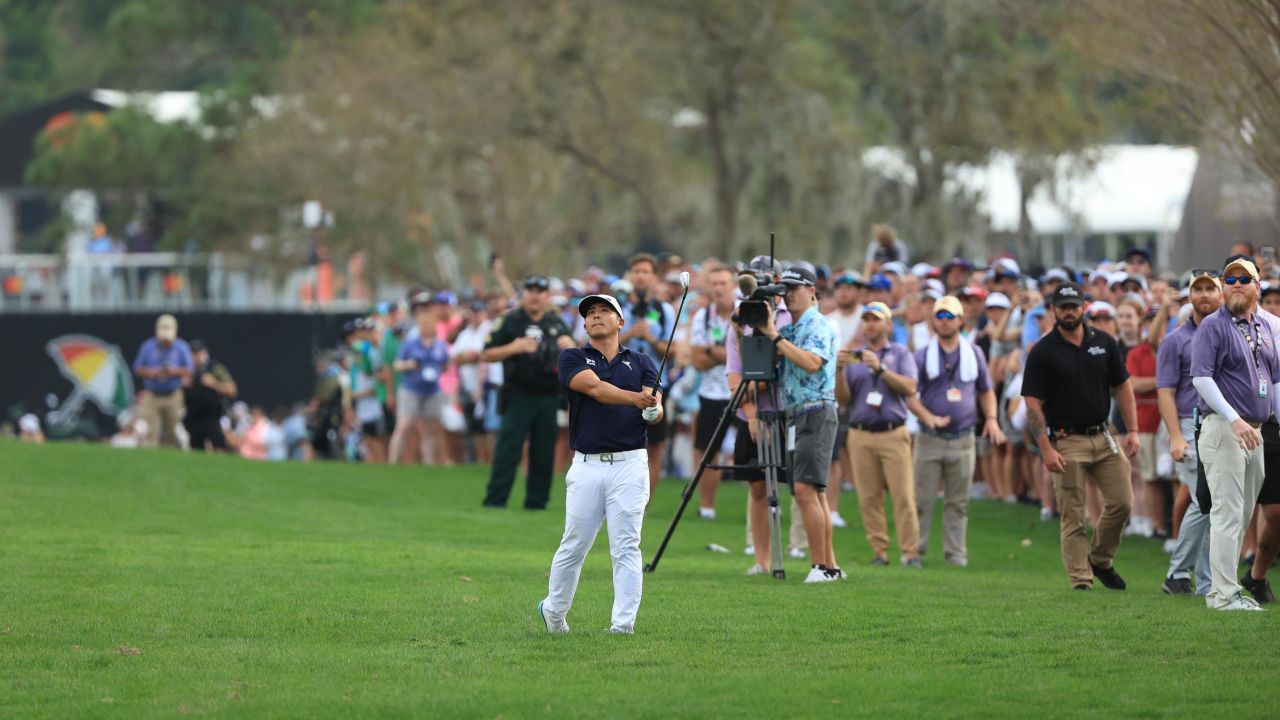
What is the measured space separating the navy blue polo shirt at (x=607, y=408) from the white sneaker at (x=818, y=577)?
3026mm

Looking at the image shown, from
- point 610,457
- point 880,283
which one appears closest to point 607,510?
point 610,457

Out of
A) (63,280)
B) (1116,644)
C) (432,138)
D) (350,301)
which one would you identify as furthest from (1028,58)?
(1116,644)

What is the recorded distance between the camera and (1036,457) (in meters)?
20.2

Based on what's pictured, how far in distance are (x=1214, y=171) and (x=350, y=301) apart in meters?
23.0

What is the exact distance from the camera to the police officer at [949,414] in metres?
15.7

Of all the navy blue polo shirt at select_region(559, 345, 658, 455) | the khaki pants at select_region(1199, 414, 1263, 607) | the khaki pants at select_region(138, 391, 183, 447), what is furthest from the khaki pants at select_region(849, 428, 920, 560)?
the khaki pants at select_region(138, 391, 183, 447)

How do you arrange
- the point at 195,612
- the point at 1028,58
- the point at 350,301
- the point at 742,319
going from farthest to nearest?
1. the point at 350,301
2. the point at 1028,58
3. the point at 742,319
4. the point at 195,612

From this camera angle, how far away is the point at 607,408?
35.9 ft

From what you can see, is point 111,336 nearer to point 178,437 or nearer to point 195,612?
point 178,437

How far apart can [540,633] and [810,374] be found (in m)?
3.64

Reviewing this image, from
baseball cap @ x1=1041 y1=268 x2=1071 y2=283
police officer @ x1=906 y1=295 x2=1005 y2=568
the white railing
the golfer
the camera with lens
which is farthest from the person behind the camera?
the white railing

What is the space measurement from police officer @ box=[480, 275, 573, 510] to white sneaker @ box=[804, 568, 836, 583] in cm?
531

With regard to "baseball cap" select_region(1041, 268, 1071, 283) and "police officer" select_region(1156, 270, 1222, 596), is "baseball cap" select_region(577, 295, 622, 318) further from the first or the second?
"baseball cap" select_region(1041, 268, 1071, 283)

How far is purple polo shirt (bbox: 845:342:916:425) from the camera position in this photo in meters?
15.6
